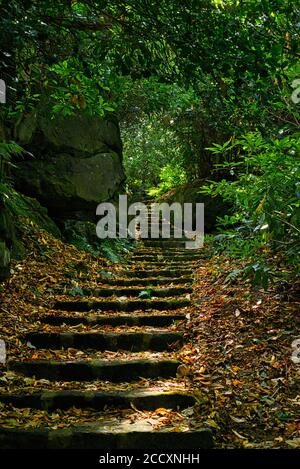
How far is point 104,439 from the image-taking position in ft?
9.11

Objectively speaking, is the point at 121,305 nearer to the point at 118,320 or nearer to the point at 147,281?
the point at 118,320

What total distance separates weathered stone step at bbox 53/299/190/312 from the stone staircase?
0.01 m

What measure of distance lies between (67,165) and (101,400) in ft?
17.2

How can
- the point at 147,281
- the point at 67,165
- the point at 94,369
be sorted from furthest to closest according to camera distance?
the point at 67,165 < the point at 147,281 < the point at 94,369

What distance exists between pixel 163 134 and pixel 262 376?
1082 cm

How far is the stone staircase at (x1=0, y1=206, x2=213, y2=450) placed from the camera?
2.79 m

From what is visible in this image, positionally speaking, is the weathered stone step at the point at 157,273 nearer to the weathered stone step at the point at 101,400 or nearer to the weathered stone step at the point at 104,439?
the weathered stone step at the point at 101,400

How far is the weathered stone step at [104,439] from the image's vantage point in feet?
9.02

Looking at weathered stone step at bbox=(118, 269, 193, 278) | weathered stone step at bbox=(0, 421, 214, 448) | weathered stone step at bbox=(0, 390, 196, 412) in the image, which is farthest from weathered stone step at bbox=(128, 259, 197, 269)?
weathered stone step at bbox=(0, 421, 214, 448)

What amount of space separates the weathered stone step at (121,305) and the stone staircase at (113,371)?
1 cm

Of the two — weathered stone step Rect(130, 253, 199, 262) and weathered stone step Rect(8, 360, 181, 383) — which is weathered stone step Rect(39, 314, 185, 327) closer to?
weathered stone step Rect(8, 360, 181, 383)

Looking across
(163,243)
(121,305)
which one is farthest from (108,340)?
(163,243)

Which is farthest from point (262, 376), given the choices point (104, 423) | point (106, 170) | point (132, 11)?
point (106, 170)
